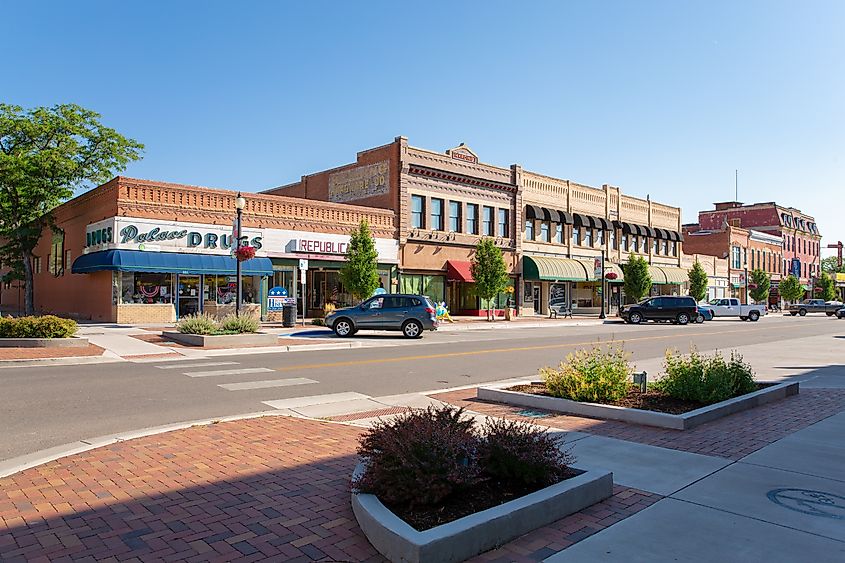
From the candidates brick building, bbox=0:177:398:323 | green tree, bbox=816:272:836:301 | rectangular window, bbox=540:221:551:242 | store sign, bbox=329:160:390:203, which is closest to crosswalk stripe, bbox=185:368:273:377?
brick building, bbox=0:177:398:323

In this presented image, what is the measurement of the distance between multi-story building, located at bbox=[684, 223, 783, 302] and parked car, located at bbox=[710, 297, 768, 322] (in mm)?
24707

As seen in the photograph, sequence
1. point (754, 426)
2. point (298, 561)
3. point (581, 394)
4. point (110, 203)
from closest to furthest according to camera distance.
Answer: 1. point (298, 561)
2. point (754, 426)
3. point (581, 394)
4. point (110, 203)

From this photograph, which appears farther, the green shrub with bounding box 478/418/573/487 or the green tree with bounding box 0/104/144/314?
the green tree with bounding box 0/104/144/314

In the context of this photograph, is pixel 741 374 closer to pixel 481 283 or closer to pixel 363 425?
pixel 363 425

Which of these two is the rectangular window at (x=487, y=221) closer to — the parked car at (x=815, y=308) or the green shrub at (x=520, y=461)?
the green shrub at (x=520, y=461)

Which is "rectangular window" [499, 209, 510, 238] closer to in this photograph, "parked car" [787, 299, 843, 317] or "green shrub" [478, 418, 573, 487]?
"green shrub" [478, 418, 573, 487]

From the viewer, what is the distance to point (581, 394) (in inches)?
358

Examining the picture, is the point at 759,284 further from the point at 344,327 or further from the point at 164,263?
the point at 164,263

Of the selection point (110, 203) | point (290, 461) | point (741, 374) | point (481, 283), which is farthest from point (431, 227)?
point (290, 461)

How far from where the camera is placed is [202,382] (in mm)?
12117

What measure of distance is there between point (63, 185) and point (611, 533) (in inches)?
1476

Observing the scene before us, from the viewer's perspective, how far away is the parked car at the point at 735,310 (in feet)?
165

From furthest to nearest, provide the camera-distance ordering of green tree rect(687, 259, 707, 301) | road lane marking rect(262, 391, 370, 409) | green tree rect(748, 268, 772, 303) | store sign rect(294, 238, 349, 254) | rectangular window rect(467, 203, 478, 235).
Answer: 1. green tree rect(748, 268, 772, 303)
2. green tree rect(687, 259, 707, 301)
3. rectangular window rect(467, 203, 478, 235)
4. store sign rect(294, 238, 349, 254)
5. road lane marking rect(262, 391, 370, 409)

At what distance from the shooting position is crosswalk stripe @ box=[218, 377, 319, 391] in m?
11.6
